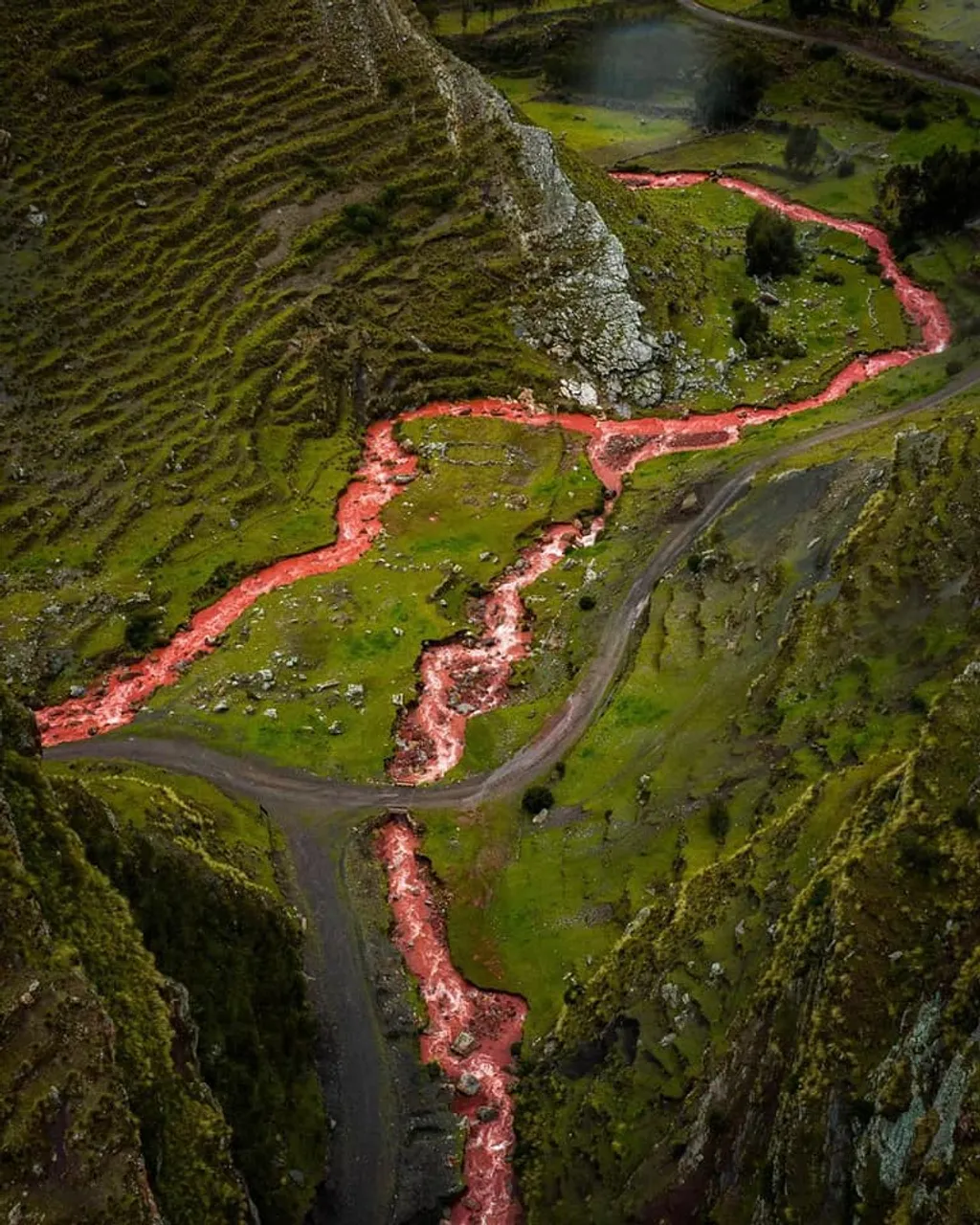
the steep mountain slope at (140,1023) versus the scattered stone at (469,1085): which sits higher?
the steep mountain slope at (140,1023)

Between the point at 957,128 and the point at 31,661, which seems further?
the point at 957,128

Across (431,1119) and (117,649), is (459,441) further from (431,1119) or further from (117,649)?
(431,1119)

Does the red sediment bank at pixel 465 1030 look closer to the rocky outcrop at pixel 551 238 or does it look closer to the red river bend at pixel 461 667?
the red river bend at pixel 461 667

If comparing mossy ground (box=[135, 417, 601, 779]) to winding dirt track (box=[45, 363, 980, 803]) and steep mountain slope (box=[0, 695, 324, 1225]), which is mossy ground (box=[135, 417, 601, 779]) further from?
steep mountain slope (box=[0, 695, 324, 1225])

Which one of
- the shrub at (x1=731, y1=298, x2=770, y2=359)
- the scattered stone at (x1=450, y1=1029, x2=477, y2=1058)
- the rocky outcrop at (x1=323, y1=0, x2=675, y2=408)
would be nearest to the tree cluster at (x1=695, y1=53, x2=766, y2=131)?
the rocky outcrop at (x1=323, y1=0, x2=675, y2=408)

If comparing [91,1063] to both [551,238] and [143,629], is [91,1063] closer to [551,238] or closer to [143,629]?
[143,629]

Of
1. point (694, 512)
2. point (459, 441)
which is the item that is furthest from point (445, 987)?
point (459, 441)

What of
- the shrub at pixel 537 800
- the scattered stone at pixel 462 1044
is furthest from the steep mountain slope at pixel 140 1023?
the shrub at pixel 537 800
